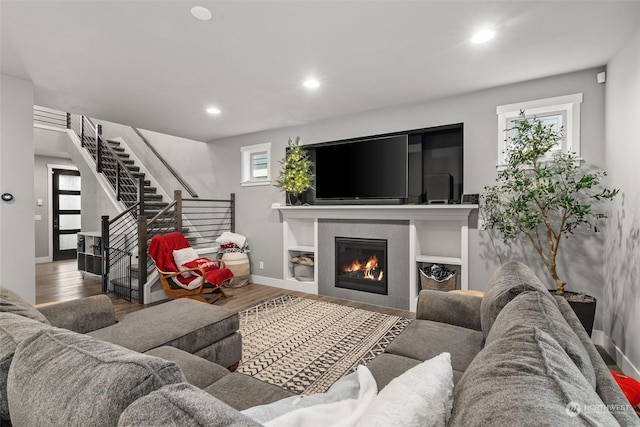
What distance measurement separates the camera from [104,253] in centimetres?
489

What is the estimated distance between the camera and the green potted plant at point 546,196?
9.10ft

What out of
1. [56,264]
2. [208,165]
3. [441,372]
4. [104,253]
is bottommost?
[56,264]

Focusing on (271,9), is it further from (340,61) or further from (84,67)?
(84,67)

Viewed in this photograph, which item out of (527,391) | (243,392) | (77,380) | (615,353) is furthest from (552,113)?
(77,380)

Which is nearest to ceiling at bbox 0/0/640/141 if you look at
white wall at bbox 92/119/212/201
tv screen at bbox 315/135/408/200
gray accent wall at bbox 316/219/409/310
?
tv screen at bbox 315/135/408/200

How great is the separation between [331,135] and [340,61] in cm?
182

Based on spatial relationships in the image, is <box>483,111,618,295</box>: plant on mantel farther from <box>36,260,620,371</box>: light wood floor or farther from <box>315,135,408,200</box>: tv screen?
<box>36,260,620,371</box>: light wood floor

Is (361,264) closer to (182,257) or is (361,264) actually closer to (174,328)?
(182,257)

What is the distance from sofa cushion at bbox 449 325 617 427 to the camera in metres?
0.56

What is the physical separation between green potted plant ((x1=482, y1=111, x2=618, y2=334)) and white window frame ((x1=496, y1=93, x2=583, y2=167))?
7cm

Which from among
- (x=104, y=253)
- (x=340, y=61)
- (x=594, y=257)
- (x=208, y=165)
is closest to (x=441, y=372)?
(x=340, y=61)

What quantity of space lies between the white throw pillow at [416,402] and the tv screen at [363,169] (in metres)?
3.38

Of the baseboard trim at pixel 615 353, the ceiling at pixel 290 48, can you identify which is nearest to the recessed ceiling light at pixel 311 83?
the ceiling at pixel 290 48

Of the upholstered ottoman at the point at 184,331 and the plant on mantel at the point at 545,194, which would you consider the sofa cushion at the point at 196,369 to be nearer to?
the upholstered ottoman at the point at 184,331
